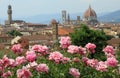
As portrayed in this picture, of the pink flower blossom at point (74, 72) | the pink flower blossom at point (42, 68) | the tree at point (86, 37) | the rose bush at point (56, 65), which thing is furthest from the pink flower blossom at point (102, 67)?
the tree at point (86, 37)

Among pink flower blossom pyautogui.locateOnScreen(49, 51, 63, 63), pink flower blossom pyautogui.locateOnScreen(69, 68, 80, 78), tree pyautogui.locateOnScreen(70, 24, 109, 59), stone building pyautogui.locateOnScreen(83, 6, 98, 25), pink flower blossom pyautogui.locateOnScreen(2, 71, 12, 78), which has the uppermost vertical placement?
pink flower blossom pyautogui.locateOnScreen(49, 51, 63, 63)

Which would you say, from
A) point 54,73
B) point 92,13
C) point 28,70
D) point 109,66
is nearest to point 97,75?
point 109,66

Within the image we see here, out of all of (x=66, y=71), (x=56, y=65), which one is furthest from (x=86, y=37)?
(x=66, y=71)

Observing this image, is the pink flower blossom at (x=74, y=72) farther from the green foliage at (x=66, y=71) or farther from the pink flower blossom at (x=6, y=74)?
the pink flower blossom at (x=6, y=74)

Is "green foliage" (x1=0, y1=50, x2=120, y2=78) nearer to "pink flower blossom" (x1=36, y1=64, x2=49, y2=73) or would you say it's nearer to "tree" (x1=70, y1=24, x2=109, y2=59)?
"pink flower blossom" (x1=36, y1=64, x2=49, y2=73)

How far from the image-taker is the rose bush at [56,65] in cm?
518

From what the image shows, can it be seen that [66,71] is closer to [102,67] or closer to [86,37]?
[102,67]

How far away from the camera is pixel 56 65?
5.58 m

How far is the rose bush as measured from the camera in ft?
17.0

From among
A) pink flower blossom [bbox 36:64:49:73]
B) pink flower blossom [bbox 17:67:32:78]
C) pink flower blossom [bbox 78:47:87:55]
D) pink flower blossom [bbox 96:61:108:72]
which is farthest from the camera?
pink flower blossom [bbox 78:47:87:55]

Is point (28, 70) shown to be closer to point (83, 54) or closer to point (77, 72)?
point (77, 72)

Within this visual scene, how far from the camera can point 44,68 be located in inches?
203

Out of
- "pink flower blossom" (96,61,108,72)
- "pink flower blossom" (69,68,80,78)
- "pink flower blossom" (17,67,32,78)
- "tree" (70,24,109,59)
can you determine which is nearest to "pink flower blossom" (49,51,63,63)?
"pink flower blossom" (69,68,80,78)

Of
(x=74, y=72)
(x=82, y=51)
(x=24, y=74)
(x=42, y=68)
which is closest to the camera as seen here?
(x=24, y=74)
